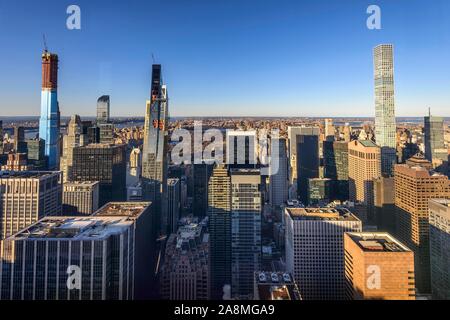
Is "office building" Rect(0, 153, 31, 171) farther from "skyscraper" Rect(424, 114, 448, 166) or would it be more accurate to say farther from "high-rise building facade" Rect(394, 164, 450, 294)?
"skyscraper" Rect(424, 114, 448, 166)

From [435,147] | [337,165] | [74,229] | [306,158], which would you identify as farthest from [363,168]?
[74,229]

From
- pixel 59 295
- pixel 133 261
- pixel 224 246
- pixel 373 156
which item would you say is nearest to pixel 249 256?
pixel 224 246

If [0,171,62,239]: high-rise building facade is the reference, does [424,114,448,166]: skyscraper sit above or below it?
above

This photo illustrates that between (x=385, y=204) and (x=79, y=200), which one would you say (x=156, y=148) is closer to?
(x=79, y=200)

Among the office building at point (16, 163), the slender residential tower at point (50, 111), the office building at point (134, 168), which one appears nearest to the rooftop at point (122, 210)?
the office building at point (134, 168)

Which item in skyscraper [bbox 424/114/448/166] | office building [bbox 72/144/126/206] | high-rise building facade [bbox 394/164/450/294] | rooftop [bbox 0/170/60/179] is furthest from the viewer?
office building [bbox 72/144/126/206]

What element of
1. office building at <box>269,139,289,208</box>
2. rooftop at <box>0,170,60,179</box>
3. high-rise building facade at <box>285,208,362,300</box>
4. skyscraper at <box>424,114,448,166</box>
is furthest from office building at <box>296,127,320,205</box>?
rooftop at <box>0,170,60,179</box>

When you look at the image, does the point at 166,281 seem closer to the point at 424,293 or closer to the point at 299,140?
the point at 424,293
